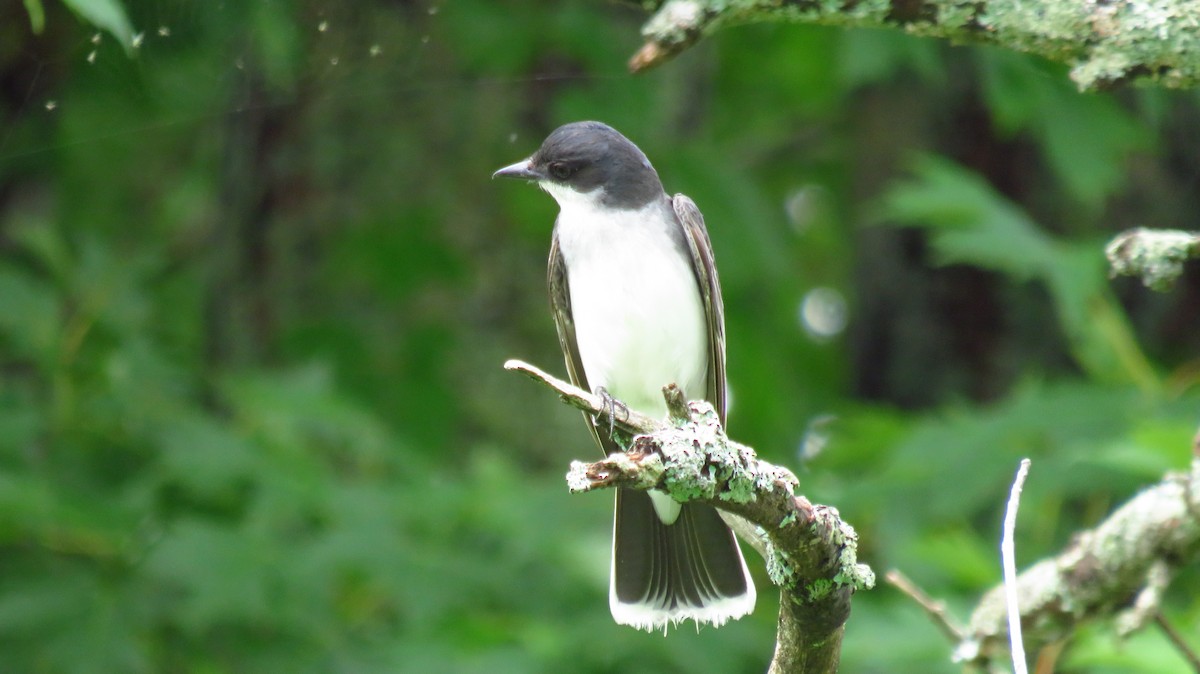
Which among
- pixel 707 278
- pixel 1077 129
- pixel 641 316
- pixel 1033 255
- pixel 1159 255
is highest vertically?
pixel 1077 129

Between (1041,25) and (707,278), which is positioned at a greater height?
(1041,25)

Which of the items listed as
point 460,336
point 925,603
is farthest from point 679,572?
point 460,336

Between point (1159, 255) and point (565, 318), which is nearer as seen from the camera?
point (1159, 255)

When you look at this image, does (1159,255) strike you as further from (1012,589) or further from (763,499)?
(763,499)

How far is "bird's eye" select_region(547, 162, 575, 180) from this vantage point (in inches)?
135

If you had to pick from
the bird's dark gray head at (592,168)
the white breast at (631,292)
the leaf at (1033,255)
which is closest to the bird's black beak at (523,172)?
the bird's dark gray head at (592,168)

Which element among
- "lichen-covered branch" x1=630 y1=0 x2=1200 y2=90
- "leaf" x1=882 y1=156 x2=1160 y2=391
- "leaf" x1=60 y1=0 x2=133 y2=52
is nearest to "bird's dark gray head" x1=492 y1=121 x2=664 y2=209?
"lichen-covered branch" x1=630 y1=0 x2=1200 y2=90

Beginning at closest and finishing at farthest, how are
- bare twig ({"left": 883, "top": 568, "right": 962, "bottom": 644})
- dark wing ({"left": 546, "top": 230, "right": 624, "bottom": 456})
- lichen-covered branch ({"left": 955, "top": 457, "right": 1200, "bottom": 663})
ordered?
bare twig ({"left": 883, "top": 568, "right": 962, "bottom": 644}) → lichen-covered branch ({"left": 955, "top": 457, "right": 1200, "bottom": 663}) → dark wing ({"left": 546, "top": 230, "right": 624, "bottom": 456})

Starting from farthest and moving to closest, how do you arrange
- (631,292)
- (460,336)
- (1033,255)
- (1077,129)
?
(460,336)
(1077,129)
(1033,255)
(631,292)

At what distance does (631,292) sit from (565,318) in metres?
0.37

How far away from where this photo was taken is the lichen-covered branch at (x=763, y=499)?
1.87m

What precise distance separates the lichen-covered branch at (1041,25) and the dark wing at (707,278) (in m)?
1.22

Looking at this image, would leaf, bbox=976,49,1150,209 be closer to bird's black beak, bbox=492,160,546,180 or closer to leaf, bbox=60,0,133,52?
bird's black beak, bbox=492,160,546,180

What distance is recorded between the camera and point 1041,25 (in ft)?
7.45
